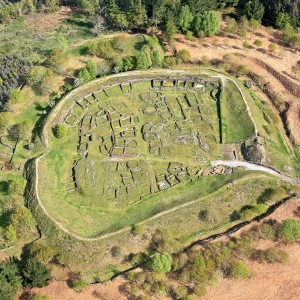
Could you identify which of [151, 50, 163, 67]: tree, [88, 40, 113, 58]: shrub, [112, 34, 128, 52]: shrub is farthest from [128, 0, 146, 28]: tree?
[151, 50, 163, 67]: tree

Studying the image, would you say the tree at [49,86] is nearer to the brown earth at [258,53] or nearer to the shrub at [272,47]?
the brown earth at [258,53]

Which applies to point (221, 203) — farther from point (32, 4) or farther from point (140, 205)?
point (32, 4)

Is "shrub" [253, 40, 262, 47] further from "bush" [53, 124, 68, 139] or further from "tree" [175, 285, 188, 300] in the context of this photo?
"tree" [175, 285, 188, 300]

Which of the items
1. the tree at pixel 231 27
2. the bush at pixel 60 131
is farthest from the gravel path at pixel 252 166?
the tree at pixel 231 27

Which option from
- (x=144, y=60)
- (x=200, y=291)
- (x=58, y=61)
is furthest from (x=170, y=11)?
(x=200, y=291)

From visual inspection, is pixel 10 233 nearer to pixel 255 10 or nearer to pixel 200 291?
pixel 200 291

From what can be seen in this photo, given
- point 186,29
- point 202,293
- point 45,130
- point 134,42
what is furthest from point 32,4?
point 202,293
